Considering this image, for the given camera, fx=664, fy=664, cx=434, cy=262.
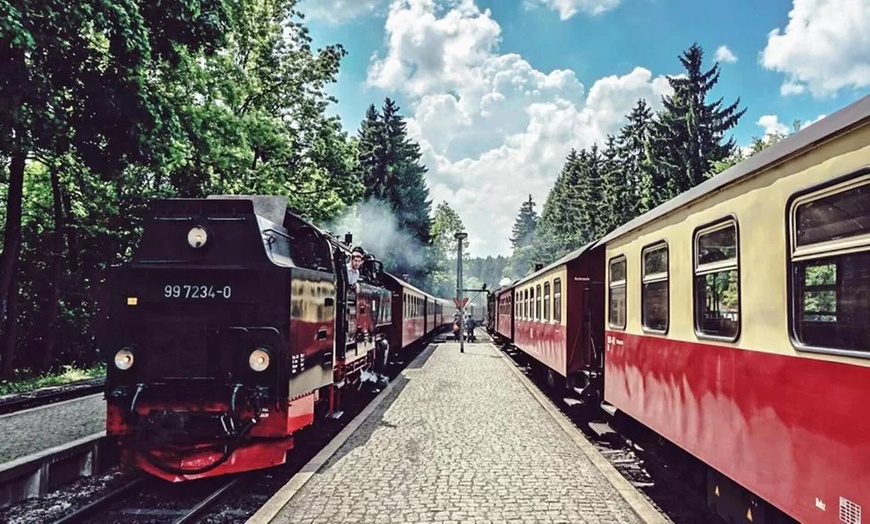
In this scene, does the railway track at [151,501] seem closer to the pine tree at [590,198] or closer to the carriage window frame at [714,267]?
the carriage window frame at [714,267]

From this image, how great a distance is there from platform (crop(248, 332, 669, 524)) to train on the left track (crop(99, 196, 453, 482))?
2.82ft

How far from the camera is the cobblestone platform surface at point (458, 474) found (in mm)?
6000

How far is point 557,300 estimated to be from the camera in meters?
13.2

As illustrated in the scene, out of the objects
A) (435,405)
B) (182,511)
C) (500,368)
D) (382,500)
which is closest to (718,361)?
(382,500)

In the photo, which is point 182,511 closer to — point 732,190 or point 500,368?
point 732,190

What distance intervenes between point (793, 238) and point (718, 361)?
1440 millimetres

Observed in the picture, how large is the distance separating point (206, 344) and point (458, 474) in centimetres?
309

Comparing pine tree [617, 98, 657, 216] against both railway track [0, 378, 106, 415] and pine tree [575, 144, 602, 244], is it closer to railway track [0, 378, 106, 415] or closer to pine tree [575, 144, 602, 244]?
pine tree [575, 144, 602, 244]

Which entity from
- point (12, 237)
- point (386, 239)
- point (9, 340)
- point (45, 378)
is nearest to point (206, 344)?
point (12, 237)

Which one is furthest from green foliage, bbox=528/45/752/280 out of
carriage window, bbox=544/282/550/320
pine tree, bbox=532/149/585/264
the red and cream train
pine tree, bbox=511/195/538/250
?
pine tree, bbox=511/195/538/250

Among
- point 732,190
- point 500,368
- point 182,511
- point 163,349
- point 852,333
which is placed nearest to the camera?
point 852,333

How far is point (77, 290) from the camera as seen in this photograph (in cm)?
2375

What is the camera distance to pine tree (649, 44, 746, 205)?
3525cm

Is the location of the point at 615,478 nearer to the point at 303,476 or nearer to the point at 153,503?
the point at 303,476
